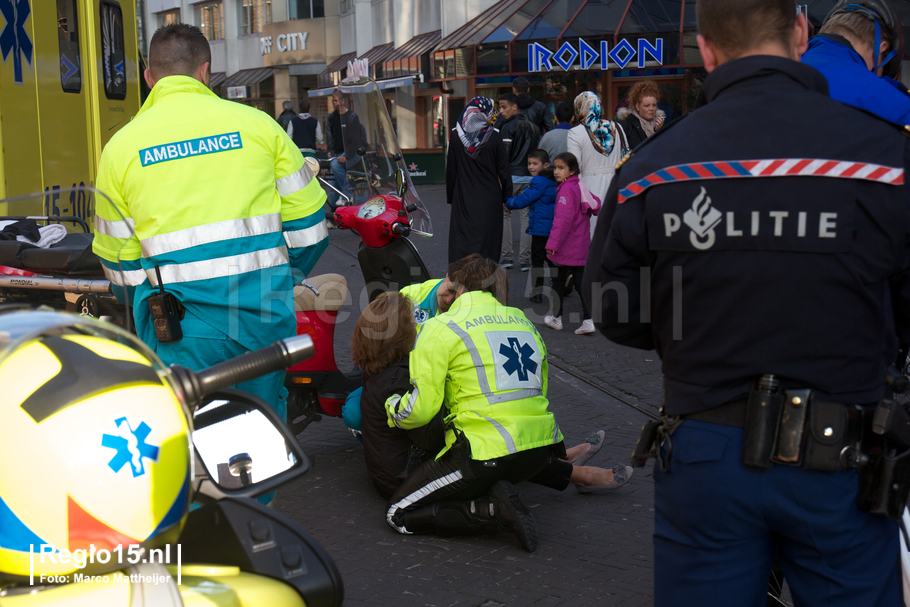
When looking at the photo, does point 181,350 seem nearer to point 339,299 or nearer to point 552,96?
point 339,299

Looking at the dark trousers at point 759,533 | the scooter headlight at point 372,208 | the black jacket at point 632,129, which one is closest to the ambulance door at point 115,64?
the scooter headlight at point 372,208

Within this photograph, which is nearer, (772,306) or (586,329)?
(772,306)

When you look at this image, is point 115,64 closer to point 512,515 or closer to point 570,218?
point 570,218

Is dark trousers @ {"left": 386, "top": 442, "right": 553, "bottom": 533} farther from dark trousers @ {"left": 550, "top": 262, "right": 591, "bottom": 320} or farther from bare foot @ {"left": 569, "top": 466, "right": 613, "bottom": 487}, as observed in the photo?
dark trousers @ {"left": 550, "top": 262, "right": 591, "bottom": 320}

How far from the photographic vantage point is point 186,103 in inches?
125

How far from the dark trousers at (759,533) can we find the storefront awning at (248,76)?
129ft

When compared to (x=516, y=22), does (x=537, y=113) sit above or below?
below

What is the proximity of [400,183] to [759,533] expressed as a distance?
511cm

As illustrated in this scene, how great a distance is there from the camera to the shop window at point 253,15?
130 feet

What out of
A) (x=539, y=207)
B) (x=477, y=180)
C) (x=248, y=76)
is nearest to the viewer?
(x=477, y=180)

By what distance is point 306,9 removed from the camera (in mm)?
36688

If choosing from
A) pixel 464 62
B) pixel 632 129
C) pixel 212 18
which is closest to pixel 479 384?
pixel 632 129

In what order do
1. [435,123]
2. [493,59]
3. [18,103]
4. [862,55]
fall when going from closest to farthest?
[862,55] < [18,103] < [493,59] < [435,123]

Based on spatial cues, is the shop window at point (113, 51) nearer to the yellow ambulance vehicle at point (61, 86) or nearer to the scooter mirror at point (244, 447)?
the yellow ambulance vehicle at point (61, 86)
